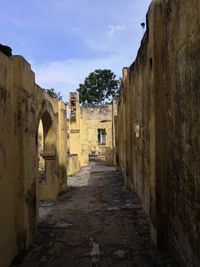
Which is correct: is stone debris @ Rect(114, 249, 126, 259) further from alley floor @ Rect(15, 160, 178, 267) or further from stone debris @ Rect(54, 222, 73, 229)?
stone debris @ Rect(54, 222, 73, 229)

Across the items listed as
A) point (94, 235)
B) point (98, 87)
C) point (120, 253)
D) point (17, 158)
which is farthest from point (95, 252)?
point (98, 87)

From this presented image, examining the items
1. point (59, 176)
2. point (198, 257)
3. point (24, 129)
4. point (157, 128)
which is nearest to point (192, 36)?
point (157, 128)

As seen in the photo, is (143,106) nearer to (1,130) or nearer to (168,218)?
(168,218)

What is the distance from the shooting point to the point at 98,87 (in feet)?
155

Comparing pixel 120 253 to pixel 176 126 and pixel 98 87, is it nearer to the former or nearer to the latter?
pixel 176 126

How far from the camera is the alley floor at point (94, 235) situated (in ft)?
16.8

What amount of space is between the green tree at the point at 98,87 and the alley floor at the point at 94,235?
37174mm

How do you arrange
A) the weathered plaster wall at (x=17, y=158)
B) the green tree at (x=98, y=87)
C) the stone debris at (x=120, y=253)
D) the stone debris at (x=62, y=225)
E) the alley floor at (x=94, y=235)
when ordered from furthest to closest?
1. the green tree at (x=98, y=87)
2. the stone debris at (x=62, y=225)
3. the stone debris at (x=120, y=253)
4. the alley floor at (x=94, y=235)
5. the weathered plaster wall at (x=17, y=158)

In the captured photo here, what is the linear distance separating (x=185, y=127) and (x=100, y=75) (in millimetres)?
44018

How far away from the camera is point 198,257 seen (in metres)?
3.63

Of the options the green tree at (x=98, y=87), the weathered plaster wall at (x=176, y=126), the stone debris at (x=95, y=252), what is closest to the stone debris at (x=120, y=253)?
the stone debris at (x=95, y=252)

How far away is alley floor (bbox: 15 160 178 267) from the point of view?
5.12 metres

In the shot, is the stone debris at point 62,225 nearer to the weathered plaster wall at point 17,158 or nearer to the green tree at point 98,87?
the weathered plaster wall at point 17,158

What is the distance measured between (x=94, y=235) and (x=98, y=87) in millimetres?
41587
